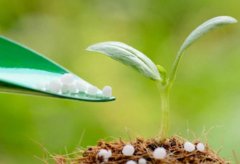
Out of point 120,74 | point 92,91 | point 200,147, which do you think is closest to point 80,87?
point 92,91

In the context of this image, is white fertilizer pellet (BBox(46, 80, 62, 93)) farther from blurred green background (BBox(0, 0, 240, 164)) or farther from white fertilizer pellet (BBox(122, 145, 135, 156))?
blurred green background (BBox(0, 0, 240, 164))

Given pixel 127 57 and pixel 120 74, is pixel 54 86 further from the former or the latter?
pixel 120 74

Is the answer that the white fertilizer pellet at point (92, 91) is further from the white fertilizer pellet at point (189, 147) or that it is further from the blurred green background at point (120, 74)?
the blurred green background at point (120, 74)

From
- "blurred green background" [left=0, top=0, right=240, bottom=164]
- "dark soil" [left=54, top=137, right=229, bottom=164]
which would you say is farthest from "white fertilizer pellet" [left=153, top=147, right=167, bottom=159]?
"blurred green background" [left=0, top=0, right=240, bottom=164]

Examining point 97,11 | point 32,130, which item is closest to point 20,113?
point 32,130

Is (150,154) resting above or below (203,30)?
below

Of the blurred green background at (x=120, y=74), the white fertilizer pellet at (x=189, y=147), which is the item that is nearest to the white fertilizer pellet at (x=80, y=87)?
the white fertilizer pellet at (x=189, y=147)

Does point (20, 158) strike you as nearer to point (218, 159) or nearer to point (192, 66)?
point (192, 66)
